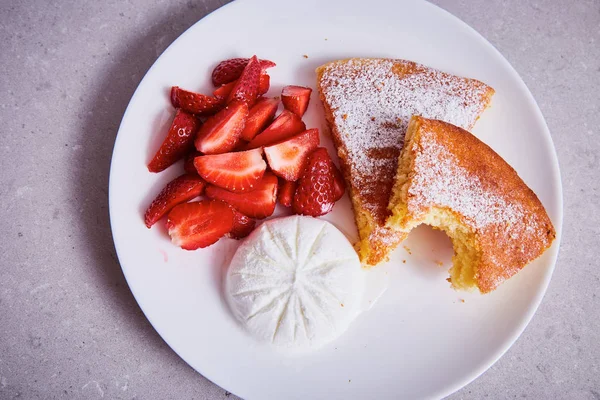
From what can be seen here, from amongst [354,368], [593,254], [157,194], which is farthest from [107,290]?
[593,254]

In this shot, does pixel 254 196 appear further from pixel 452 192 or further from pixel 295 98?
pixel 452 192

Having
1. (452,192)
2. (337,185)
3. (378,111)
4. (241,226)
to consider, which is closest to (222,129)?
(241,226)

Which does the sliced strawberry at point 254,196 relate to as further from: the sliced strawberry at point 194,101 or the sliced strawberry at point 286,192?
the sliced strawberry at point 194,101

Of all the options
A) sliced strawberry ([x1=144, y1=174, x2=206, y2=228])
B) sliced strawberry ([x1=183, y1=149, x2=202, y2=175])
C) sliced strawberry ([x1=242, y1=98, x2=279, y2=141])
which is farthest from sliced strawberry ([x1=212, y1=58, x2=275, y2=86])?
sliced strawberry ([x1=144, y1=174, x2=206, y2=228])

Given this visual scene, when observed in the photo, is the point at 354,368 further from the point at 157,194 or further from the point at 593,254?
the point at 593,254

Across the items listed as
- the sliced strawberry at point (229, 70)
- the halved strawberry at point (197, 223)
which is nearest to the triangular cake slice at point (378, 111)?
the sliced strawberry at point (229, 70)
